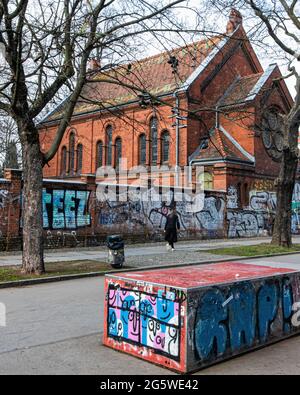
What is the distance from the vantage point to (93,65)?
13.3 meters

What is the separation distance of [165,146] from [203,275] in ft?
84.8

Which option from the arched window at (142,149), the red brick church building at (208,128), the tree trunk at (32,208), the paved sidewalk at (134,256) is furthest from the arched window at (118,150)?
the tree trunk at (32,208)

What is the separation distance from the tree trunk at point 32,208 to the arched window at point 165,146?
62.9ft

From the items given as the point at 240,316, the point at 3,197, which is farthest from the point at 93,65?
the point at 240,316

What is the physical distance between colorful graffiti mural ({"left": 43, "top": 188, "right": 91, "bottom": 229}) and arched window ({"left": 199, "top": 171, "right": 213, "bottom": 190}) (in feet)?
32.5

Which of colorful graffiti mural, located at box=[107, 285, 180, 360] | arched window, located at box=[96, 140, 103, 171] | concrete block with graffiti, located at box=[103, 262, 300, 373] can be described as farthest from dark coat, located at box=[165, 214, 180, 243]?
arched window, located at box=[96, 140, 103, 171]

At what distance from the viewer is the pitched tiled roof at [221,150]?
90.7 feet

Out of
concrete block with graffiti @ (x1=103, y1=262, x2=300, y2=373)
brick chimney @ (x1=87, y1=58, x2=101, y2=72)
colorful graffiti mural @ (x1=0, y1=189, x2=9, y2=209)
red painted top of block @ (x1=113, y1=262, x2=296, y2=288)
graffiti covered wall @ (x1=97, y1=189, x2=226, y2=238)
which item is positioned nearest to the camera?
concrete block with graffiti @ (x1=103, y1=262, x2=300, y2=373)

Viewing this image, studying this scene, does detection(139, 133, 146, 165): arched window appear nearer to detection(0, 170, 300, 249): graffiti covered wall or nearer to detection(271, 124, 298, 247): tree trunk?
detection(0, 170, 300, 249): graffiti covered wall

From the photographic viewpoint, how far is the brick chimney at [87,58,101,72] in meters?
12.7

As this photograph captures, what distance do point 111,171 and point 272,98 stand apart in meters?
13.2

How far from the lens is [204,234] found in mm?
25375
